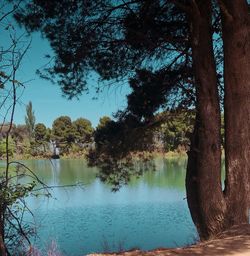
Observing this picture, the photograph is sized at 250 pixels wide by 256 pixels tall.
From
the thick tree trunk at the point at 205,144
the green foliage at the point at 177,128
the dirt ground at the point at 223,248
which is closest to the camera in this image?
the dirt ground at the point at 223,248

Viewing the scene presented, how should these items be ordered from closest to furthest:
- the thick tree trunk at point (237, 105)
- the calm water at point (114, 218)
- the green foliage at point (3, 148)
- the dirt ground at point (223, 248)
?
the dirt ground at point (223, 248) → the green foliage at point (3, 148) → the thick tree trunk at point (237, 105) → the calm water at point (114, 218)

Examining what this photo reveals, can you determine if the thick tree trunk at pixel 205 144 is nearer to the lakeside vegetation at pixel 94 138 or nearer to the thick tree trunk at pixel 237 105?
the thick tree trunk at pixel 237 105

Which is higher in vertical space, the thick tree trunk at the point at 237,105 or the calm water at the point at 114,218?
the thick tree trunk at the point at 237,105

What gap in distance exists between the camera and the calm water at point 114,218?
11.2 m

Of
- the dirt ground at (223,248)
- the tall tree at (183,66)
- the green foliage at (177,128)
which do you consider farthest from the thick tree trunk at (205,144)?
the green foliage at (177,128)

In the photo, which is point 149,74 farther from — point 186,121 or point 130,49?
point 186,121

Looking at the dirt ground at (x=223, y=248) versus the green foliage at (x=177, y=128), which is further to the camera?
the green foliage at (x=177, y=128)

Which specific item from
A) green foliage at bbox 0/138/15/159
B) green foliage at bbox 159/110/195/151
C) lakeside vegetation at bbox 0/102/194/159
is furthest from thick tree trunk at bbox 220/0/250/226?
green foliage at bbox 0/138/15/159

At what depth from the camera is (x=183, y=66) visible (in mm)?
8422

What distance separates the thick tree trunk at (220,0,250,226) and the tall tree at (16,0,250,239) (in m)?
0.01

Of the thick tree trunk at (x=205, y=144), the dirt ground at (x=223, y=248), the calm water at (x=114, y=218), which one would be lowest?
the calm water at (x=114, y=218)

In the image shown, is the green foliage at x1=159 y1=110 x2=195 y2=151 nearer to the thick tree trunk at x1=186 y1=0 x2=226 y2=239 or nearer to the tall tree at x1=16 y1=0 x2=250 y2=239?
the tall tree at x1=16 y1=0 x2=250 y2=239

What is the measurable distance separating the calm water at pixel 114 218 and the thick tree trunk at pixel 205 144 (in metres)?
2.15

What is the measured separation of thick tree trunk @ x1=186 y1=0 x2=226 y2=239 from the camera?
6648 millimetres
